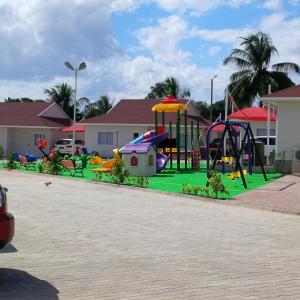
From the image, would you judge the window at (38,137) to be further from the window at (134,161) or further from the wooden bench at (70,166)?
the window at (134,161)

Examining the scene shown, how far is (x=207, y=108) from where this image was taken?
79.4 m

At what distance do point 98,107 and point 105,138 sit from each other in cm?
3237

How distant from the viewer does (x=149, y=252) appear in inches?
325

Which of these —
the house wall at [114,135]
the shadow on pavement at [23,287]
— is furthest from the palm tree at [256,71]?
the shadow on pavement at [23,287]

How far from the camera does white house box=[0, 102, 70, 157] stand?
49219 mm

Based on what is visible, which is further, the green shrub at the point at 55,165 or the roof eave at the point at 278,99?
the green shrub at the point at 55,165

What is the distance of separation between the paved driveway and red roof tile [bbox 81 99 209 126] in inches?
1253

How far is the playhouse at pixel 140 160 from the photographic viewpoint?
24.4 meters

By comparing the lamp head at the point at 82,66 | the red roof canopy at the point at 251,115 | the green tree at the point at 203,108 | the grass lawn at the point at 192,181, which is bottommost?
the grass lawn at the point at 192,181

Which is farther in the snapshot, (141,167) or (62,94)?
(62,94)

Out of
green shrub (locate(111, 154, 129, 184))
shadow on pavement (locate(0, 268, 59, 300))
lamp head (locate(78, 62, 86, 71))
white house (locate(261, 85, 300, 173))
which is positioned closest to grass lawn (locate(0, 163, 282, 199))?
white house (locate(261, 85, 300, 173))

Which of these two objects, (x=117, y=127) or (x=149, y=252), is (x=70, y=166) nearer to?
(x=149, y=252)

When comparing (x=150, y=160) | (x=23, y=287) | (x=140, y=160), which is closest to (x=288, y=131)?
(x=150, y=160)

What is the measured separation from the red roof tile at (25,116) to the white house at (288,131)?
28262mm
